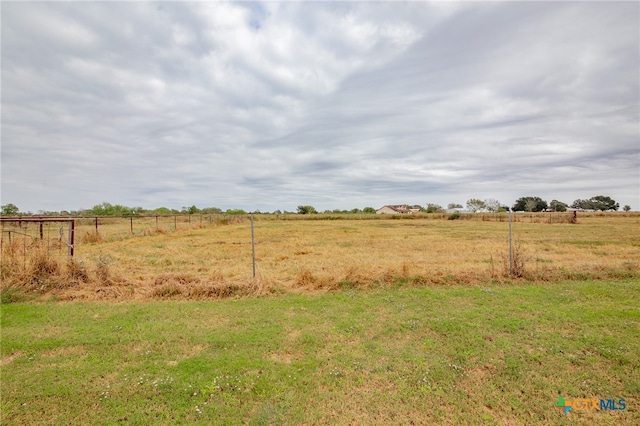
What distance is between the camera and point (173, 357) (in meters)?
4.50

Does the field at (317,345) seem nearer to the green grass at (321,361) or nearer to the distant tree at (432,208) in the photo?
the green grass at (321,361)

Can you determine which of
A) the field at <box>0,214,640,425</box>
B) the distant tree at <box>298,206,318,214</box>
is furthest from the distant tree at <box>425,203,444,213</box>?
the field at <box>0,214,640,425</box>

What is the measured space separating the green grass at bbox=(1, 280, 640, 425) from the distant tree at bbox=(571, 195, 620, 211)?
3395 inches

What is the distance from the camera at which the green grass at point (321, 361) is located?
3.29m

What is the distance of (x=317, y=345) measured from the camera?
191 inches

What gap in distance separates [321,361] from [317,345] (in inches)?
20.0

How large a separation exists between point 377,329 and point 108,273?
7.29m

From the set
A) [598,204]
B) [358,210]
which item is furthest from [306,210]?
[598,204]

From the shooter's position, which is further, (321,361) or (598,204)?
(598,204)

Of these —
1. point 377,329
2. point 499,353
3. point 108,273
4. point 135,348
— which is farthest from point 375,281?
point 108,273

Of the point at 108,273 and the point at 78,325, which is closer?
the point at 78,325

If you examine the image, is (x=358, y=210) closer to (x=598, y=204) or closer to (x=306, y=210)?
(x=306, y=210)

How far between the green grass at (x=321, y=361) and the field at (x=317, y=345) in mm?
24

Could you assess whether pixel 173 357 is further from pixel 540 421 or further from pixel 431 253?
pixel 431 253
